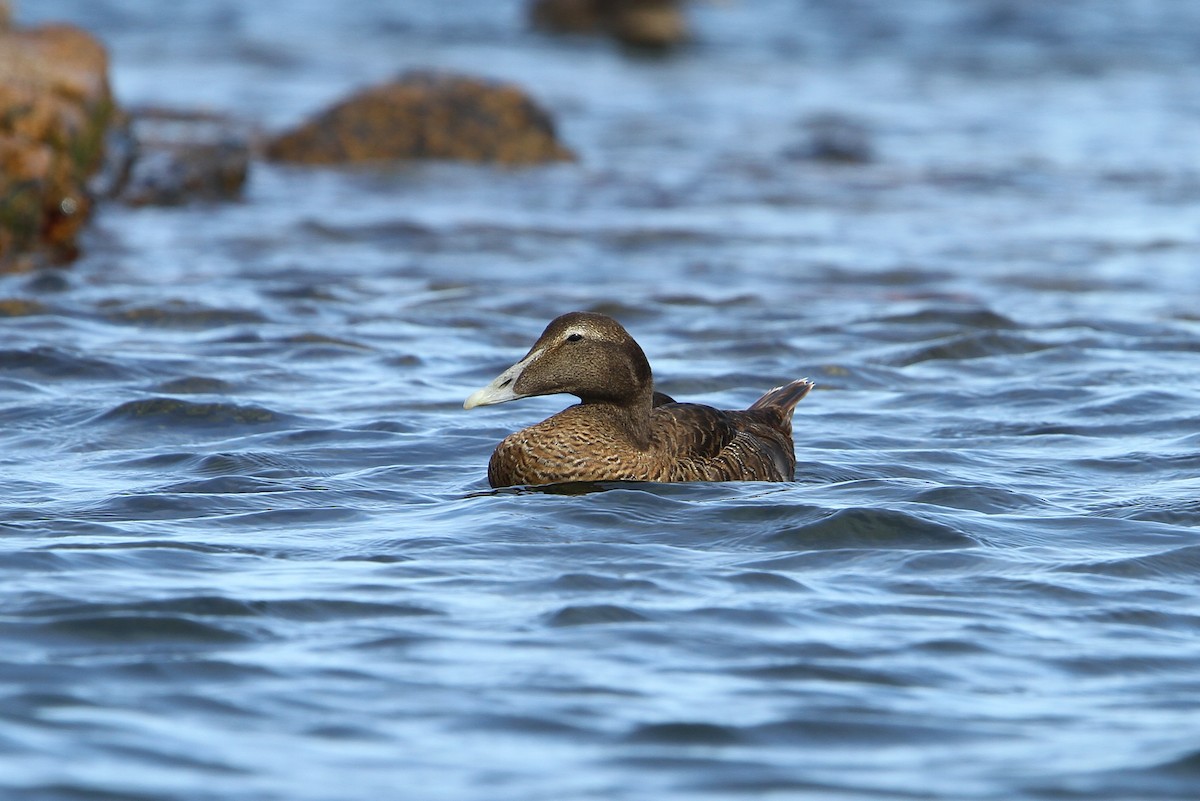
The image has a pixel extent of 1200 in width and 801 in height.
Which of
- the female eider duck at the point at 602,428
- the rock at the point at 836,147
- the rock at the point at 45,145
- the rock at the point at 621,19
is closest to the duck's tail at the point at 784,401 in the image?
the female eider duck at the point at 602,428

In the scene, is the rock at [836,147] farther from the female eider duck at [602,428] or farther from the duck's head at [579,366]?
the duck's head at [579,366]

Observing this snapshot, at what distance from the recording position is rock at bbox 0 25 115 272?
1303 centimetres

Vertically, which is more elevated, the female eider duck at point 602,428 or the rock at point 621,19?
the rock at point 621,19

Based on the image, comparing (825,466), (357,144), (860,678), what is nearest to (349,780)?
(860,678)

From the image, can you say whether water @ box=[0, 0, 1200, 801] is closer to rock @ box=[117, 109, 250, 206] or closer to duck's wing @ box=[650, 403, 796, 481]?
duck's wing @ box=[650, 403, 796, 481]

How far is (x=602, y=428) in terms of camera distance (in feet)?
25.0

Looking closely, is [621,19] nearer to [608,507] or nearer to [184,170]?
[184,170]

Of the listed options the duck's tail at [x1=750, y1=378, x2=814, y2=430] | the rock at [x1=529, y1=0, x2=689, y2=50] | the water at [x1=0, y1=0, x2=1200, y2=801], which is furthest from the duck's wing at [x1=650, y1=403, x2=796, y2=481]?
the rock at [x1=529, y1=0, x2=689, y2=50]

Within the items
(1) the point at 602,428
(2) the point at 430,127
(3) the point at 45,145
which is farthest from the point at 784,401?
(2) the point at 430,127

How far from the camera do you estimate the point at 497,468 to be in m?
7.62

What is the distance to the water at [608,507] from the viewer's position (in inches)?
190

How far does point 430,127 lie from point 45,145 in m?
6.81

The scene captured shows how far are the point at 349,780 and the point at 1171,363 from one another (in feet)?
25.5

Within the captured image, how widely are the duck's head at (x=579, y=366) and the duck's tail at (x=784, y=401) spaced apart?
3.28 ft
